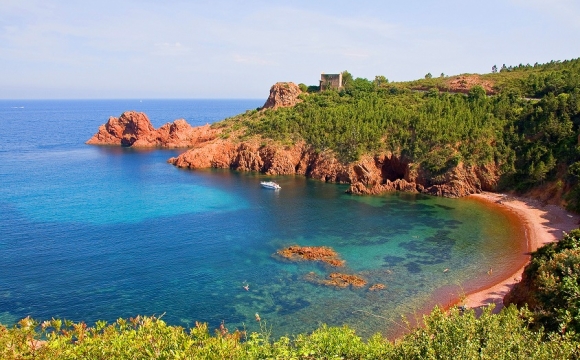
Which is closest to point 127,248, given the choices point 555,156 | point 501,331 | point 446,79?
point 501,331

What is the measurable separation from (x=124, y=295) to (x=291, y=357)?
22.9 meters

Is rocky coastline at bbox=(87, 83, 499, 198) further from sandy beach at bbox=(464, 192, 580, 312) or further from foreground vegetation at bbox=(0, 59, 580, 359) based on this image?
sandy beach at bbox=(464, 192, 580, 312)

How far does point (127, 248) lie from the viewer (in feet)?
149

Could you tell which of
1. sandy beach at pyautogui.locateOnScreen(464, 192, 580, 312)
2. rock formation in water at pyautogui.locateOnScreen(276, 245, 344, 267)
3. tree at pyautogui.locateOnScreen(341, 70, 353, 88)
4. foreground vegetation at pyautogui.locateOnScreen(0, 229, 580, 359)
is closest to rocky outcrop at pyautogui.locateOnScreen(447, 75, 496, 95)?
tree at pyautogui.locateOnScreen(341, 70, 353, 88)

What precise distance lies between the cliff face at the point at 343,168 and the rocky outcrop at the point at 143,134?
87.1 ft

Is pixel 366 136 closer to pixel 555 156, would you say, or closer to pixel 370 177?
pixel 370 177

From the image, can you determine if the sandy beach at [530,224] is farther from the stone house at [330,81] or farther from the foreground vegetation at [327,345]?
the stone house at [330,81]

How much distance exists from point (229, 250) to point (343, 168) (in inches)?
1519

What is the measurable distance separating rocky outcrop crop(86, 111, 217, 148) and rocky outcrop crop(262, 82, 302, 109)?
22.6 metres

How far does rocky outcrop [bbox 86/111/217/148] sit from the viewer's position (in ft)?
412

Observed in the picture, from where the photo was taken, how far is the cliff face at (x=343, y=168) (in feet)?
231

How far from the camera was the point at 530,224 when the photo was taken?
54906mm

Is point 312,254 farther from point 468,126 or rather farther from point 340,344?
point 468,126

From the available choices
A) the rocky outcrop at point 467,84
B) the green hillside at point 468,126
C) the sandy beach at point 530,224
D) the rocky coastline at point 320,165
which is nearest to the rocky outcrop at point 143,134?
the rocky coastline at point 320,165
